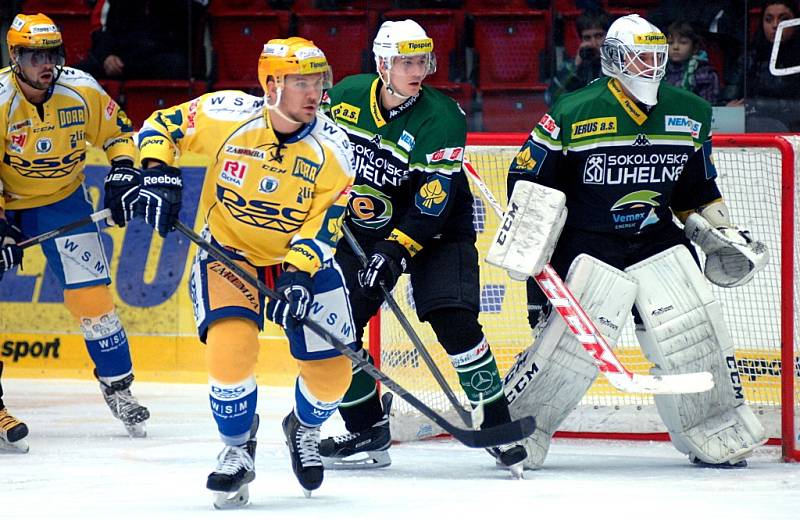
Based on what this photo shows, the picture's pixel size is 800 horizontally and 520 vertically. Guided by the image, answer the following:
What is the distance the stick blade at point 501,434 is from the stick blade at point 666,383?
27 centimetres

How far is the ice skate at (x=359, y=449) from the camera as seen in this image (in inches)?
174

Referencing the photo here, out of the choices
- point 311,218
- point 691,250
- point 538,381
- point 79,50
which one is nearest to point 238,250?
point 311,218

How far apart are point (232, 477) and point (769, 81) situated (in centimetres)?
325

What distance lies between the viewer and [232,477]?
11.7 feet

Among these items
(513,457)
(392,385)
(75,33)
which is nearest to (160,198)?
(392,385)

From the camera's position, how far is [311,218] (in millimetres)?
3660

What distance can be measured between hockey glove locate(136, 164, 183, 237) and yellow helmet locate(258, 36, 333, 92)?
329 mm

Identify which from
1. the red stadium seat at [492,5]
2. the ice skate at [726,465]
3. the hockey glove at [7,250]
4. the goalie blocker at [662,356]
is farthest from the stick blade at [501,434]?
the red stadium seat at [492,5]

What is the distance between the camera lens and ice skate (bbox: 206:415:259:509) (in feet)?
11.6

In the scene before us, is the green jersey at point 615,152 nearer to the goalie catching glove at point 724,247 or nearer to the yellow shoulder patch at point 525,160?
the yellow shoulder patch at point 525,160

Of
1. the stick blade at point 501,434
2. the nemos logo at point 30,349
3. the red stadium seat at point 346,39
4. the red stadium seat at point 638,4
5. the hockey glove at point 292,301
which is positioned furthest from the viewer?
the red stadium seat at point 346,39

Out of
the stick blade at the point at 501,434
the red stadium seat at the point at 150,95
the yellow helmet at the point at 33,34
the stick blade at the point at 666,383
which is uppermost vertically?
the yellow helmet at the point at 33,34

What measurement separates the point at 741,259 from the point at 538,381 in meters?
0.71

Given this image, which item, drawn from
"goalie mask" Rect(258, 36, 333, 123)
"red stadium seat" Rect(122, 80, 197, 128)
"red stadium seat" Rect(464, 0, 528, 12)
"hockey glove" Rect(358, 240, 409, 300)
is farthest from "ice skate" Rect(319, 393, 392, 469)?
"red stadium seat" Rect(122, 80, 197, 128)
